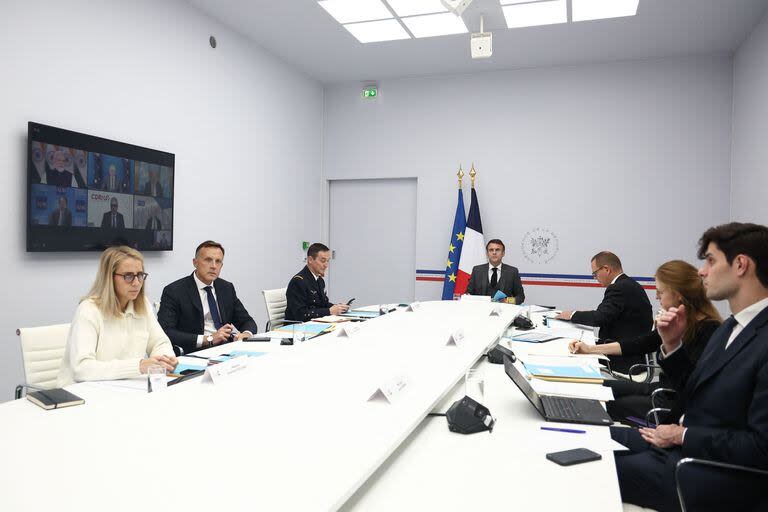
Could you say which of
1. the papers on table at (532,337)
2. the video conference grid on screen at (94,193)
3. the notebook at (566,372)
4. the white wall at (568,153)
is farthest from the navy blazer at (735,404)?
the white wall at (568,153)

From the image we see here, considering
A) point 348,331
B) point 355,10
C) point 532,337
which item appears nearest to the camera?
point 348,331

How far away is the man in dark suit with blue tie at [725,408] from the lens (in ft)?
5.22

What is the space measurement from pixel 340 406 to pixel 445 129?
5495mm

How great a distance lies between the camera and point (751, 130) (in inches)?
201

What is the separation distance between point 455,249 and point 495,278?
0.95m

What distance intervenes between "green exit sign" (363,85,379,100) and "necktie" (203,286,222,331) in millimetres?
4050

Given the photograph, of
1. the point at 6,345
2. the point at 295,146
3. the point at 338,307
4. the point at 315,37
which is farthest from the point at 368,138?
the point at 6,345

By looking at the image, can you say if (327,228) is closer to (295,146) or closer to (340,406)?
(295,146)

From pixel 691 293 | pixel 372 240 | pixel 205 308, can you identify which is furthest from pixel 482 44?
pixel 372 240

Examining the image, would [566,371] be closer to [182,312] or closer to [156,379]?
[156,379]

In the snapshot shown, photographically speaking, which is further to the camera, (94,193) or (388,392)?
(94,193)

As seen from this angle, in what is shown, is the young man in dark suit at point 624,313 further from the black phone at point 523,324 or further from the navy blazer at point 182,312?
the navy blazer at point 182,312

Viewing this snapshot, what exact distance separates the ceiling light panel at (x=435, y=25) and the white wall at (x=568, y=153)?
1.38 meters

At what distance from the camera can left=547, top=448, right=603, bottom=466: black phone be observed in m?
1.51
